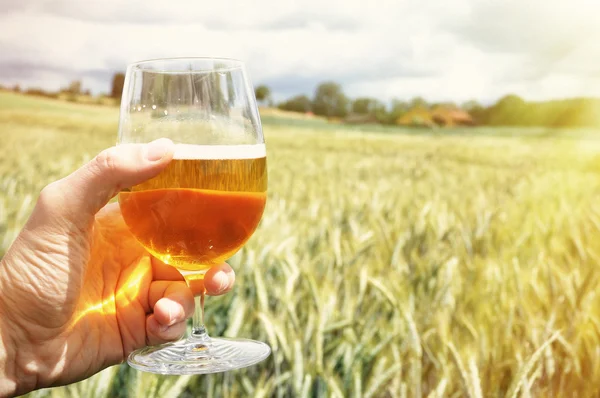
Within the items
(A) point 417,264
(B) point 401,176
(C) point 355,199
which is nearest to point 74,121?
(B) point 401,176

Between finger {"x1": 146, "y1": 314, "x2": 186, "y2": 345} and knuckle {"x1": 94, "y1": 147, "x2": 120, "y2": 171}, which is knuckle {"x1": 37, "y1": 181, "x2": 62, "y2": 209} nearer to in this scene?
knuckle {"x1": 94, "y1": 147, "x2": 120, "y2": 171}

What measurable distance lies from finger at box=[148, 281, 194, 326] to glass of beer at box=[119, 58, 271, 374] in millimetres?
206

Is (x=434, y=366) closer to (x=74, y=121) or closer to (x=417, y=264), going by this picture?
(x=417, y=264)

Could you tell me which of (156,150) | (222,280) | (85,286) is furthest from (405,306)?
(156,150)

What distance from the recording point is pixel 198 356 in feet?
4.61

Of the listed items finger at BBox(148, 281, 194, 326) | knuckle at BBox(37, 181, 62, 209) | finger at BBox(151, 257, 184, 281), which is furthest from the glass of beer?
finger at BBox(151, 257, 184, 281)

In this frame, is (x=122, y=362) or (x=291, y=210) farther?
(x=291, y=210)

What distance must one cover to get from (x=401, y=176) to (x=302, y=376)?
4803mm

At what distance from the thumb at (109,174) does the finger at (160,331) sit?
368 millimetres

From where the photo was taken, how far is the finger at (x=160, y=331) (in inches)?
64.6

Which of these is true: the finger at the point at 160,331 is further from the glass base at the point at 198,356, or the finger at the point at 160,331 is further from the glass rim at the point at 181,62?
the glass rim at the point at 181,62

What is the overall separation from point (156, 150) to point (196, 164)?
66mm

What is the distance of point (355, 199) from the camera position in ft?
12.9

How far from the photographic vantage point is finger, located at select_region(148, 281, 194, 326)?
5.17 feet
